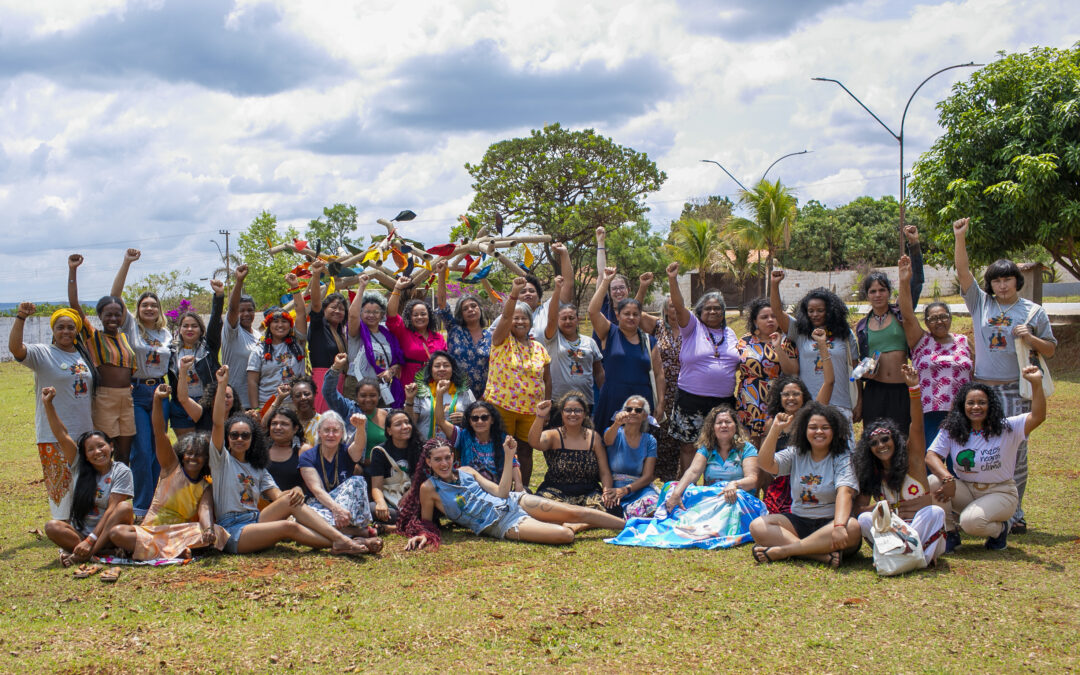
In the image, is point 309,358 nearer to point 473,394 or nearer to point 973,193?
point 473,394

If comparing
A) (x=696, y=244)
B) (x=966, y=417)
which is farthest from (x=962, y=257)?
(x=696, y=244)

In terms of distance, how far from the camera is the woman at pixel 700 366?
265 inches

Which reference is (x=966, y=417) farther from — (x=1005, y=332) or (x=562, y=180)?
(x=562, y=180)

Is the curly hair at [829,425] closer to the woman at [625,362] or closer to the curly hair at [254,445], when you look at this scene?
the woman at [625,362]

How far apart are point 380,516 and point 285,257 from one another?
36.1 metres

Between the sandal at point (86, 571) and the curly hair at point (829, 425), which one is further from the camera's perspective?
the curly hair at point (829, 425)

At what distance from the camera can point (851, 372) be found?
6.29 m

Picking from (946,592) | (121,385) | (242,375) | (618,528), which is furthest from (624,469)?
(121,385)

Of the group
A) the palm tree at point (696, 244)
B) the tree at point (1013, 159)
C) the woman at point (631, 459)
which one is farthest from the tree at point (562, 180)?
the woman at point (631, 459)

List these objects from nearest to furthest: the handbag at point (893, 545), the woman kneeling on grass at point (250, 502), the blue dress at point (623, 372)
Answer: the handbag at point (893, 545)
the woman kneeling on grass at point (250, 502)
the blue dress at point (623, 372)

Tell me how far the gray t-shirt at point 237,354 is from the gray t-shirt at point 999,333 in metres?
5.65

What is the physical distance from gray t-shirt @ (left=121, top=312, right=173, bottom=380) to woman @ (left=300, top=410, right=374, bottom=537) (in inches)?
60.6

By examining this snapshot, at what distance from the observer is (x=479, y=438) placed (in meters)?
6.52

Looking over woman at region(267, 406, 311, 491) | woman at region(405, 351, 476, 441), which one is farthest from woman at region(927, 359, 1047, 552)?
woman at region(267, 406, 311, 491)
